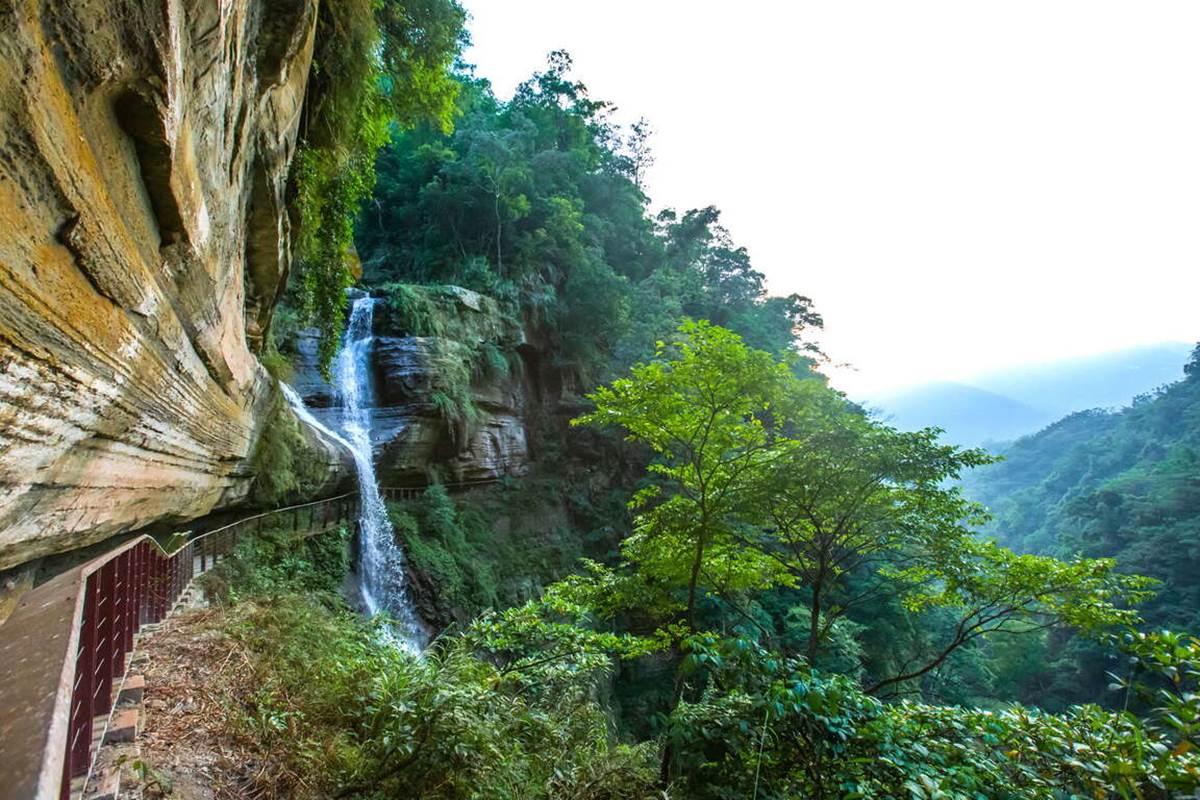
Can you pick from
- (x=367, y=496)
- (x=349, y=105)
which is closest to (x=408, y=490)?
(x=367, y=496)

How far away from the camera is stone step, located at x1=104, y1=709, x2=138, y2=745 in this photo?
2.33 m

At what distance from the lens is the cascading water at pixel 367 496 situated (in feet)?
38.6

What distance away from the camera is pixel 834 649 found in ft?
46.6

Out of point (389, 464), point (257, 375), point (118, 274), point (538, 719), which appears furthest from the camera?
point (389, 464)

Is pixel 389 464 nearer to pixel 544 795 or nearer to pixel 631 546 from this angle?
Answer: pixel 631 546

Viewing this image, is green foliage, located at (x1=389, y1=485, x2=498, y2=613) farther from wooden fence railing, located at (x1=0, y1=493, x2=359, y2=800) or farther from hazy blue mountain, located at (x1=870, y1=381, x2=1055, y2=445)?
hazy blue mountain, located at (x1=870, y1=381, x2=1055, y2=445)

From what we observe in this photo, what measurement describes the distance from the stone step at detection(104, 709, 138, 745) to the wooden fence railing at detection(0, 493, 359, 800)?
0.61 ft

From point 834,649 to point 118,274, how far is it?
16.9m

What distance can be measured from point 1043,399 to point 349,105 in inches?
9550

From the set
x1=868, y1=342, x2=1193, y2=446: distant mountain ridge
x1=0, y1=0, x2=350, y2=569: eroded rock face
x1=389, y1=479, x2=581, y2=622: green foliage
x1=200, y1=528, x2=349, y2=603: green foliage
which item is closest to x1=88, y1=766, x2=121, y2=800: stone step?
x1=0, y1=0, x2=350, y2=569: eroded rock face

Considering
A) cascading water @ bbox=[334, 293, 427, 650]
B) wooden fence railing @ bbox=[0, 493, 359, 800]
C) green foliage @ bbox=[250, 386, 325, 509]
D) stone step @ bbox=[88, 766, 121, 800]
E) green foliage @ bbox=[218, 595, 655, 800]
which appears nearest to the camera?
wooden fence railing @ bbox=[0, 493, 359, 800]

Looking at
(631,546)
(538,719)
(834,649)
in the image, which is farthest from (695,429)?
(834,649)

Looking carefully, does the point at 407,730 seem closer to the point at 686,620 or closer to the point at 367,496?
the point at 686,620

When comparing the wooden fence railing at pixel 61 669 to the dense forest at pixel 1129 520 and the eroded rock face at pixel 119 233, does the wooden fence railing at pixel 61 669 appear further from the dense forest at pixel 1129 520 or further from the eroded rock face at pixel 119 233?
the dense forest at pixel 1129 520
